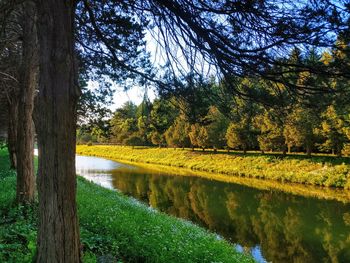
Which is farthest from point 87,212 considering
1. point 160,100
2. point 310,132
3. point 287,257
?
point 310,132

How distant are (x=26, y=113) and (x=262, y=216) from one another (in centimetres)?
1392

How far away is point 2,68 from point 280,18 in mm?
11420

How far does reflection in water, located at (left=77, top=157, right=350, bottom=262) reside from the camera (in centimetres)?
1405

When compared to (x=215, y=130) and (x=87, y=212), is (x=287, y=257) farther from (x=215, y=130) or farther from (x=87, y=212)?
(x=215, y=130)

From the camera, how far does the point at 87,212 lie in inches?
421

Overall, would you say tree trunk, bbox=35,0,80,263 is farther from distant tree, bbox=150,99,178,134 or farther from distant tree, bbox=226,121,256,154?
distant tree, bbox=226,121,256,154

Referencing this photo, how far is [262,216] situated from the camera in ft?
64.4

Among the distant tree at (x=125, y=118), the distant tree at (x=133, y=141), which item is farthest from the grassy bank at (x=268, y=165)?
the distant tree at (x=125, y=118)

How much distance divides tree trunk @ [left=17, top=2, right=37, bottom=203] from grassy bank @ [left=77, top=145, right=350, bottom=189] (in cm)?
2354

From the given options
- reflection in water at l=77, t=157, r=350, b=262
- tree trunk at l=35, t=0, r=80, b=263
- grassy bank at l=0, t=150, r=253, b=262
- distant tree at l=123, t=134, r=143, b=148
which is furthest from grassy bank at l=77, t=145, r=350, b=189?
tree trunk at l=35, t=0, r=80, b=263

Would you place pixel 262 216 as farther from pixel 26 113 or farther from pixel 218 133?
pixel 218 133

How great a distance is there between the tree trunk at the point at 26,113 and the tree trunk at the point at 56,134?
16.5ft

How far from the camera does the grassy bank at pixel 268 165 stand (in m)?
28.8

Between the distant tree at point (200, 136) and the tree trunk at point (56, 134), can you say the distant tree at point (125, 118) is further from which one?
the distant tree at point (200, 136)
